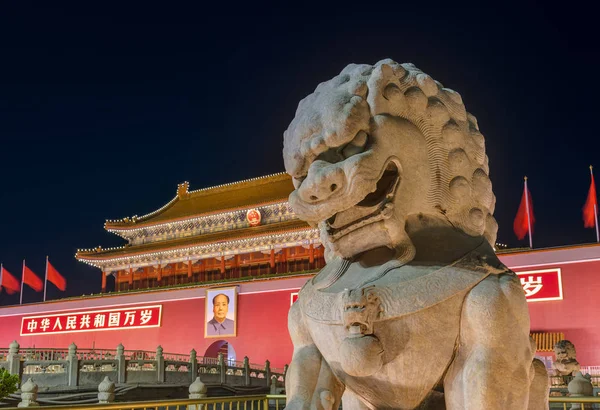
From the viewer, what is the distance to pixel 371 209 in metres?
2.38

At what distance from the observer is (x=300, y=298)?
2609 mm

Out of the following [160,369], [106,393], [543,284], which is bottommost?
[160,369]

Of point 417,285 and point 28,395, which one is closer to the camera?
point 417,285

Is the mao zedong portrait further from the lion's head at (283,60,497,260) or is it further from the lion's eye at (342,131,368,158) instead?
the lion's eye at (342,131,368,158)

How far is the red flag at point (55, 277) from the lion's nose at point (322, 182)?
82.6 feet

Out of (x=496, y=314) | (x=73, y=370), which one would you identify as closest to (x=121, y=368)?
(x=73, y=370)

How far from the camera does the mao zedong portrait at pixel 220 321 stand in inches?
777

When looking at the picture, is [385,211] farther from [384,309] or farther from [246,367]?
[246,367]

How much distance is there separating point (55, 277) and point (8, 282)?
1.90m

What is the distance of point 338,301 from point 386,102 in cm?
88

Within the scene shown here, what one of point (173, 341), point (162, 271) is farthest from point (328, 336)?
point (162, 271)

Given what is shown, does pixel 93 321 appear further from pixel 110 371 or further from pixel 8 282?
pixel 110 371

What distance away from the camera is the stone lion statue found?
2176mm

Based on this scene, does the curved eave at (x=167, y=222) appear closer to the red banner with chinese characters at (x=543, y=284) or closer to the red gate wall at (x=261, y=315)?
the red gate wall at (x=261, y=315)
